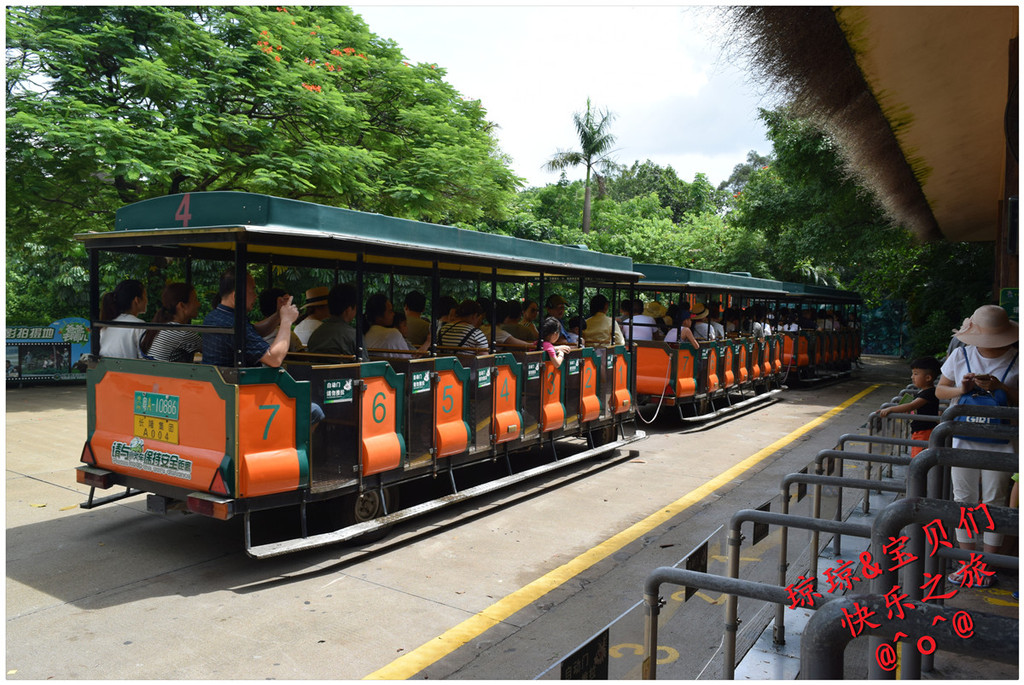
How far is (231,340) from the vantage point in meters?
5.60

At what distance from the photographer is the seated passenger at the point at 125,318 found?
6.23 meters

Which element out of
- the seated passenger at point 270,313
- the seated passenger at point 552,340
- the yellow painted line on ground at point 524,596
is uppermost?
the seated passenger at point 270,313

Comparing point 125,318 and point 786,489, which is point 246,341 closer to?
point 125,318

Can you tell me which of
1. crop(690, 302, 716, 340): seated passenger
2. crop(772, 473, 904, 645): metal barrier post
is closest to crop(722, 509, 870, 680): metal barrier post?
crop(772, 473, 904, 645): metal barrier post

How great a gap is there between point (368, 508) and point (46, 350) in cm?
1218

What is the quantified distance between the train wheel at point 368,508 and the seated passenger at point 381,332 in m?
1.48

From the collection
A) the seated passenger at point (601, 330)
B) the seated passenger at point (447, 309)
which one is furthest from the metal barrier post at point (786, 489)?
the seated passenger at point (601, 330)


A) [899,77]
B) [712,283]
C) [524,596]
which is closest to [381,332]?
[524,596]

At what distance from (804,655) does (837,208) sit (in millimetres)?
20044

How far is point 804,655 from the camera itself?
178 centimetres

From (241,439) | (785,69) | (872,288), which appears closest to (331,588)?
(241,439)

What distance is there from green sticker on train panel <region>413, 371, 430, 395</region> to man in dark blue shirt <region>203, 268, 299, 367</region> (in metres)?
1.40

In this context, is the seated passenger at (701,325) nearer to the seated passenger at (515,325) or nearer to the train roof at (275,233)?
the seated passenger at (515,325)

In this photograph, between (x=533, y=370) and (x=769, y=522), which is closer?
(x=769, y=522)
